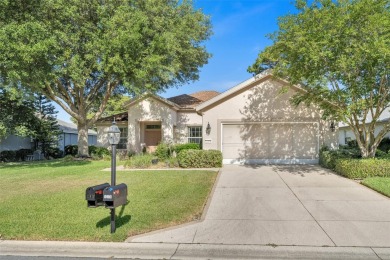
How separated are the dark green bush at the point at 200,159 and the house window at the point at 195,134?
6718 millimetres

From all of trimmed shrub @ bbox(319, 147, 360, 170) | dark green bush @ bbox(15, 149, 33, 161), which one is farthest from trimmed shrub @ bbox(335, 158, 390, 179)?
dark green bush @ bbox(15, 149, 33, 161)

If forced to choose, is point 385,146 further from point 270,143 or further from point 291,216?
point 291,216

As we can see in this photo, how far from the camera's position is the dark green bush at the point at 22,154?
23484 millimetres

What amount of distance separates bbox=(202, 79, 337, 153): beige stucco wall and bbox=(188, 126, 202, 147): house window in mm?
5301

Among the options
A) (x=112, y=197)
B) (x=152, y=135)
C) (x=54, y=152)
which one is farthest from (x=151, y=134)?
(x=112, y=197)

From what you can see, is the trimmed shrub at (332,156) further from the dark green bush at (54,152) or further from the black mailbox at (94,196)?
the dark green bush at (54,152)

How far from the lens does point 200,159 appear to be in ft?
47.8

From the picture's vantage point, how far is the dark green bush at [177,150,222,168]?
14.5 meters

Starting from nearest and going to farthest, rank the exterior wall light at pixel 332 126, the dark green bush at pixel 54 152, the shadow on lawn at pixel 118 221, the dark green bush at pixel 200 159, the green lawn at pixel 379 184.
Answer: the shadow on lawn at pixel 118 221 < the green lawn at pixel 379 184 < the dark green bush at pixel 200 159 < the exterior wall light at pixel 332 126 < the dark green bush at pixel 54 152

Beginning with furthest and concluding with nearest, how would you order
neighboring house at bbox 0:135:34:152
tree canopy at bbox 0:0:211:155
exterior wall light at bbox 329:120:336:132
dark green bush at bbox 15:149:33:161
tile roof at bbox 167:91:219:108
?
neighboring house at bbox 0:135:34:152 → dark green bush at bbox 15:149:33:161 → tile roof at bbox 167:91:219:108 → exterior wall light at bbox 329:120:336:132 → tree canopy at bbox 0:0:211:155

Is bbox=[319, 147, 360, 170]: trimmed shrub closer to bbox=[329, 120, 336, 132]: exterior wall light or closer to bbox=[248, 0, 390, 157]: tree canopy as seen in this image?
bbox=[248, 0, 390, 157]: tree canopy

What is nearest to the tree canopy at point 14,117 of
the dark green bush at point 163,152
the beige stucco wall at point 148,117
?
the beige stucco wall at point 148,117

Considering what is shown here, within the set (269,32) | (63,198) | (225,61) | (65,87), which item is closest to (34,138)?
(65,87)

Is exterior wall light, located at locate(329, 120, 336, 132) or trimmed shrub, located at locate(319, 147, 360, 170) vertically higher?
exterior wall light, located at locate(329, 120, 336, 132)
